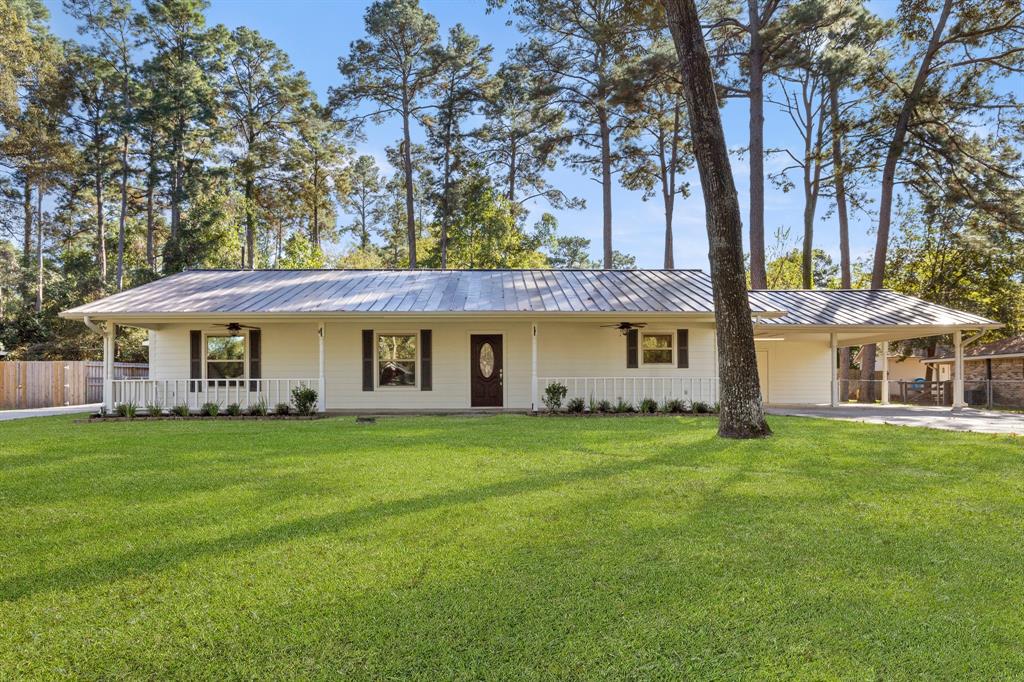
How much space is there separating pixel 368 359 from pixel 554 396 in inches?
184

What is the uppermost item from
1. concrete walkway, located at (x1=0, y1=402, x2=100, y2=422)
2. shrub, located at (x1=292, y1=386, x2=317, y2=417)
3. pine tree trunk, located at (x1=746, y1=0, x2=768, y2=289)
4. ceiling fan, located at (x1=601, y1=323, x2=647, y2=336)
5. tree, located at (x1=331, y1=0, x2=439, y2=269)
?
tree, located at (x1=331, y1=0, x2=439, y2=269)

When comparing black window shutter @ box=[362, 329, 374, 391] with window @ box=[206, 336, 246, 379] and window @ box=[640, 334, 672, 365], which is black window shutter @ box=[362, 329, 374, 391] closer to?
window @ box=[206, 336, 246, 379]

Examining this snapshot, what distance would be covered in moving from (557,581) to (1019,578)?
252 cm

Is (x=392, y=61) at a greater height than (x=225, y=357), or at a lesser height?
greater

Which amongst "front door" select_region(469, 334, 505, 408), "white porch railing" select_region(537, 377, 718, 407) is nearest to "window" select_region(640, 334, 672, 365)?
"white porch railing" select_region(537, 377, 718, 407)

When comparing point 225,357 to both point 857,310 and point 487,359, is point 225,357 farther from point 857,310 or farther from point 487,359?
point 857,310

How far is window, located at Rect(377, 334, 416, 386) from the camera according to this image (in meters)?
14.3

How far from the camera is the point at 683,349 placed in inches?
569

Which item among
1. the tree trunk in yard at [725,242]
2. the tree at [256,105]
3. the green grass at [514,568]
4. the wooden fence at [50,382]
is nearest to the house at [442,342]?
the tree trunk in yard at [725,242]

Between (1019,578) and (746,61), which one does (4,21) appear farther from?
(1019,578)

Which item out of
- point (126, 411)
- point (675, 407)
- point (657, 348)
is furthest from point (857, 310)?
point (126, 411)

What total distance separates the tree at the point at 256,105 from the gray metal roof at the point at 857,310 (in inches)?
866

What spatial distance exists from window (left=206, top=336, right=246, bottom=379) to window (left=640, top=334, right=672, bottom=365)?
981 cm

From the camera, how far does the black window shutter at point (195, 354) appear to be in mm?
14148
